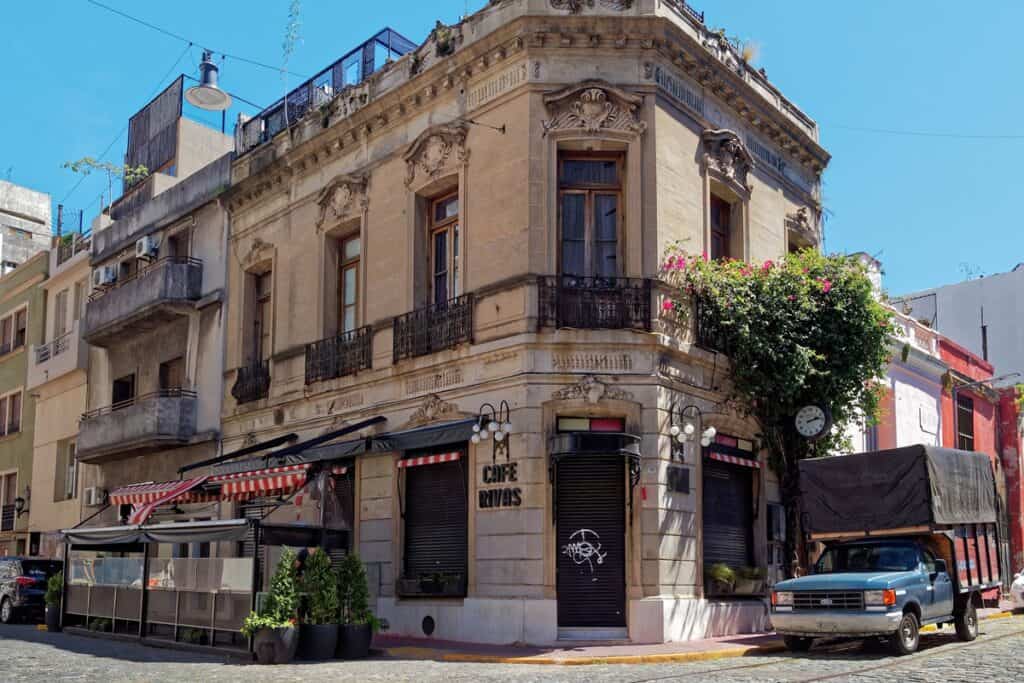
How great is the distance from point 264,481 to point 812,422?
33.5 feet

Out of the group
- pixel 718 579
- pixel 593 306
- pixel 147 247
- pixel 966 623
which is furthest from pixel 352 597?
pixel 147 247

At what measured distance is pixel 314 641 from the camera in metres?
16.0

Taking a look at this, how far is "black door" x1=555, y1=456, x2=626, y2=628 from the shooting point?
58.1ft

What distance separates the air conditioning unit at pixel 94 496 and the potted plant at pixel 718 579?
59.6 ft

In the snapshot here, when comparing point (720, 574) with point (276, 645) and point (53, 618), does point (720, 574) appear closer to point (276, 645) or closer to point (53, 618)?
point (276, 645)

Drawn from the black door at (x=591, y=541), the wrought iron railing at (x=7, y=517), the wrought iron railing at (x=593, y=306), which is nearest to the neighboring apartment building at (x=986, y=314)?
the wrought iron railing at (x=593, y=306)

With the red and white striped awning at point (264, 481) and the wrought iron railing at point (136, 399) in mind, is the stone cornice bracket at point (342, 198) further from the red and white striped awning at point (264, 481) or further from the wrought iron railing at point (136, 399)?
the wrought iron railing at point (136, 399)

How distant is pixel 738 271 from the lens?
20.1 m

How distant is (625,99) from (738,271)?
12.4 ft

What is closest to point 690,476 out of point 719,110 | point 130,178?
point 719,110

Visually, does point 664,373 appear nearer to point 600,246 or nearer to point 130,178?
point 600,246

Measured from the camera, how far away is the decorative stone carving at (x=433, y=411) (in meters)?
19.5

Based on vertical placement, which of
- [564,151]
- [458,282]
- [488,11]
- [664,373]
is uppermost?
[488,11]

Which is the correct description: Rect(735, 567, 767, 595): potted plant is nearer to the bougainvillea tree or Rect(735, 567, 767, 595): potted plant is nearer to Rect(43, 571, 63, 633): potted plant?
the bougainvillea tree
